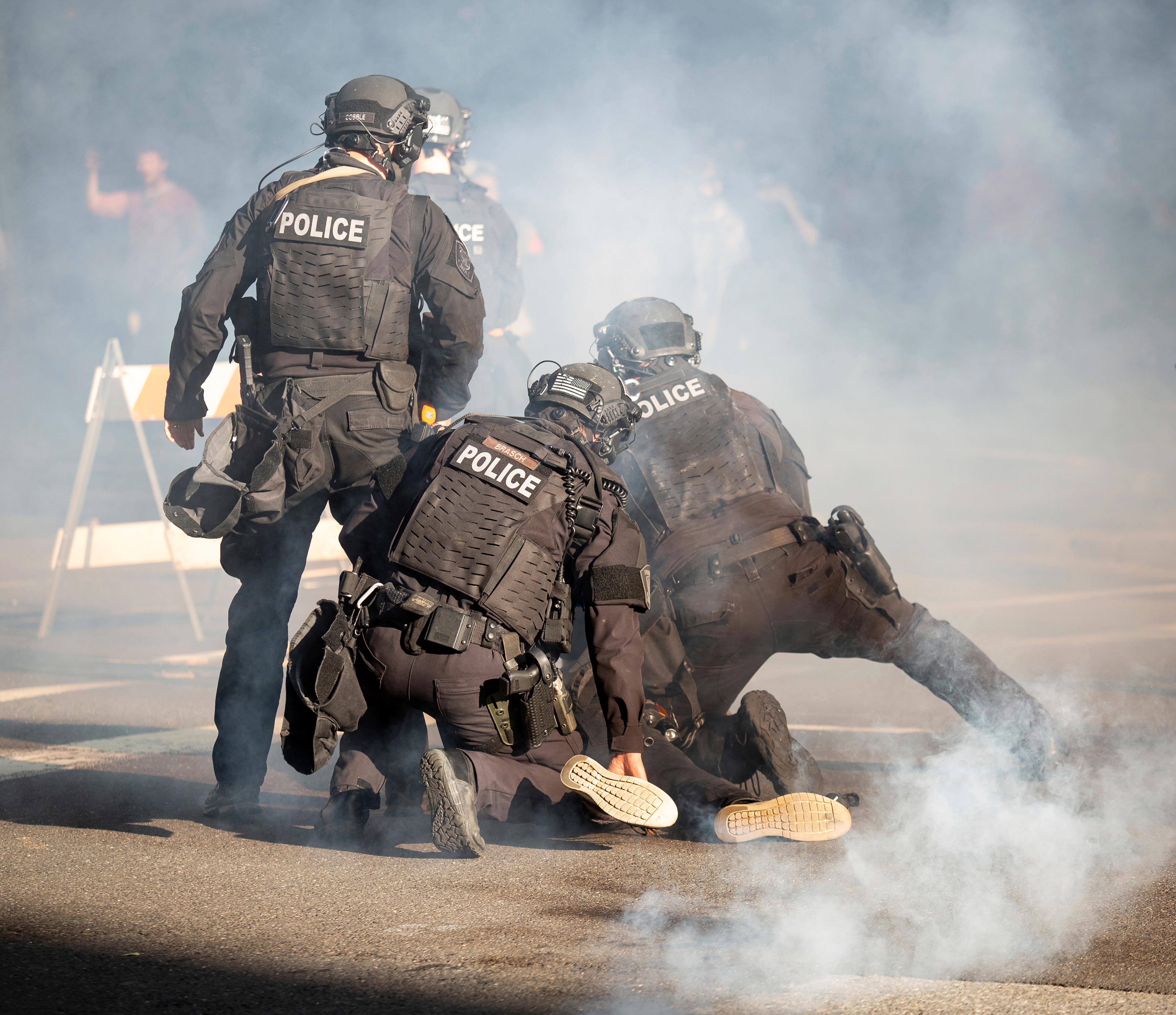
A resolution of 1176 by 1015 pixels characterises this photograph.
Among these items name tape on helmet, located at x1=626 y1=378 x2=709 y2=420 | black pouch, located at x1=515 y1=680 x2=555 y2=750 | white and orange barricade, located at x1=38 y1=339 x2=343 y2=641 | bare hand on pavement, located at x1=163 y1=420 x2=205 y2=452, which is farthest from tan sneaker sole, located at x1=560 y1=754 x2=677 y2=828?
white and orange barricade, located at x1=38 y1=339 x2=343 y2=641

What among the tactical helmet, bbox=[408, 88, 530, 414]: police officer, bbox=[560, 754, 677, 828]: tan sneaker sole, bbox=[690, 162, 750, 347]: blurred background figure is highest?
bbox=[690, 162, 750, 347]: blurred background figure

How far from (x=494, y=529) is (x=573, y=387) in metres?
0.52

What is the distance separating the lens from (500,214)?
5445mm

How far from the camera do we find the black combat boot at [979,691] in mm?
3029

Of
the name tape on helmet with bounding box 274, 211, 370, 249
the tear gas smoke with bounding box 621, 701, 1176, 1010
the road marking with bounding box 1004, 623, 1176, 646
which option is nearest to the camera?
the tear gas smoke with bounding box 621, 701, 1176, 1010

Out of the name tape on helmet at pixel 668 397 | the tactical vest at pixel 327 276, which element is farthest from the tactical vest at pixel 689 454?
the tactical vest at pixel 327 276

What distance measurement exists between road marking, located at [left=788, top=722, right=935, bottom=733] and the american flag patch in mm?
1672

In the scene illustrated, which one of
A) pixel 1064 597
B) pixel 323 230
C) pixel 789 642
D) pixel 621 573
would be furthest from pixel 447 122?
pixel 1064 597

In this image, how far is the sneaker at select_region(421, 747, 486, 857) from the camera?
2188mm

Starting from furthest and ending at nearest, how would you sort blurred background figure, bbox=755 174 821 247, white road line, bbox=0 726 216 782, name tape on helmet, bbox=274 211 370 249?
1. blurred background figure, bbox=755 174 821 247
2. white road line, bbox=0 726 216 782
3. name tape on helmet, bbox=274 211 370 249

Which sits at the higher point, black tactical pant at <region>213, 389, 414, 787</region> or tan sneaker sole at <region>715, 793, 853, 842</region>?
black tactical pant at <region>213, 389, 414, 787</region>

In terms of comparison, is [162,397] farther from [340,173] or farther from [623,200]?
[623,200]

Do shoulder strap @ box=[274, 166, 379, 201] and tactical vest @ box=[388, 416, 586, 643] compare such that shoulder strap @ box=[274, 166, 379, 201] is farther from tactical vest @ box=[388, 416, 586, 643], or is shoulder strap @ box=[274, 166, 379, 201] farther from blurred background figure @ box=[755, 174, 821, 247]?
blurred background figure @ box=[755, 174, 821, 247]

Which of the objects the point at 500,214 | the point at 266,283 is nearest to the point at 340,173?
the point at 266,283
